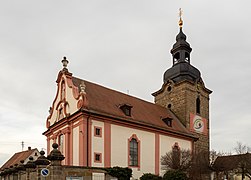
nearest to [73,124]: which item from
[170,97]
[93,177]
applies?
[93,177]

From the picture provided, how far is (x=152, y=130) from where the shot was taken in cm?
3384

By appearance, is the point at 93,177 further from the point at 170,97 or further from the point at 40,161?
the point at 170,97

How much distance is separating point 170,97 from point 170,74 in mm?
3077

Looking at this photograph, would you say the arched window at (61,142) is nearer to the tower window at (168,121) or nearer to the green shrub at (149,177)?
the green shrub at (149,177)

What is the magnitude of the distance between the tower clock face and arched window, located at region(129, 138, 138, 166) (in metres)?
11.0

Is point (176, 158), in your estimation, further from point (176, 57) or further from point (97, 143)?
point (176, 57)

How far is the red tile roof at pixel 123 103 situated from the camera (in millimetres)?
30509

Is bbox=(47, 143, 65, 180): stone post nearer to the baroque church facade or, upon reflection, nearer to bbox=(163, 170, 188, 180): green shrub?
the baroque church facade

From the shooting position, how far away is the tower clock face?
135ft

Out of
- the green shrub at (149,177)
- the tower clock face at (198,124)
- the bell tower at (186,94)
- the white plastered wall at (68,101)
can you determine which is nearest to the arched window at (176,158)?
the green shrub at (149,177)

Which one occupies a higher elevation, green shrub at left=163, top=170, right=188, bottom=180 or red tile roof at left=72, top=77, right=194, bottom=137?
red tile roof at left=72, top=77, right=194, bottom=137

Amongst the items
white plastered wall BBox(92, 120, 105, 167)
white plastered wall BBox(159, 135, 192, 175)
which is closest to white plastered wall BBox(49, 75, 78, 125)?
white plastered wall BBox(92, 120, 105, 167)

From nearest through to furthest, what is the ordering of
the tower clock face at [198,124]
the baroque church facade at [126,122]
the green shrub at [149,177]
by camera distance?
the baroque church facade at [126,122], the green shrub at [149,177], the tower clock face at [198,124]

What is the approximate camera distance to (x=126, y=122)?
31047mm
